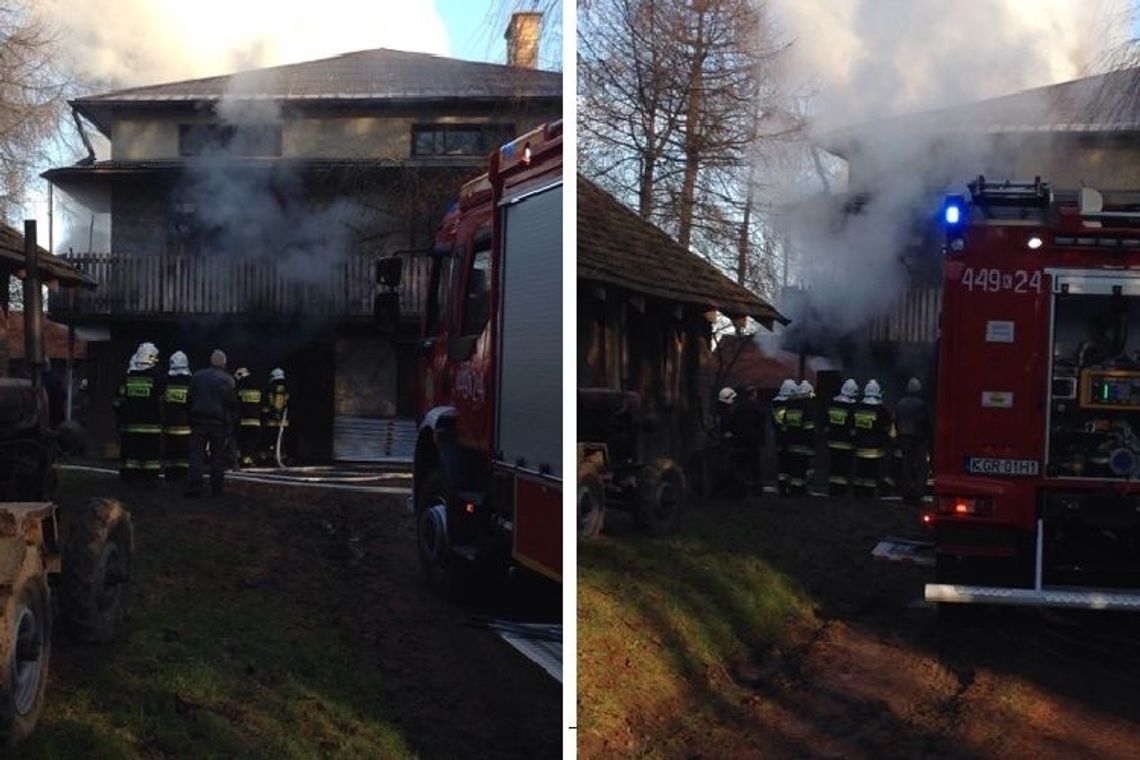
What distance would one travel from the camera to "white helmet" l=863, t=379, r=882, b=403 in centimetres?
266

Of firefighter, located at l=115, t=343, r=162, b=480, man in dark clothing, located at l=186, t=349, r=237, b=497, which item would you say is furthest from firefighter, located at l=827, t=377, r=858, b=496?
firefighter, located at l=115, t=343, r=162, b=480

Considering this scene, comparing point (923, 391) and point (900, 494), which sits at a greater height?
point (923, 391)

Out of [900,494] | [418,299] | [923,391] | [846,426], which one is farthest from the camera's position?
[900,494]

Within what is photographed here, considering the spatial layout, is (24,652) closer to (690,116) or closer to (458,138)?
(458,138)

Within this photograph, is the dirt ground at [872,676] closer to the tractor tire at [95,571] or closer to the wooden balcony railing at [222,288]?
the wooden balcony railing at [222,288]

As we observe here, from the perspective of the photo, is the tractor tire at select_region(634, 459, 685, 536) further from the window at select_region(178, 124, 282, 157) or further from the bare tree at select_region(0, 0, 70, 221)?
the bare tree at select_region(0, 0, 70, 221)

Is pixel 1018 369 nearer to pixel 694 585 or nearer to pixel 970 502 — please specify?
pixel 970 502

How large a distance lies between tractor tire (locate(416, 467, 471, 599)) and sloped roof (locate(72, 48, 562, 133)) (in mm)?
754

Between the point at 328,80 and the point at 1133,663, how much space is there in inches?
92.1

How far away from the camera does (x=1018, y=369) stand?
3812 millimetres

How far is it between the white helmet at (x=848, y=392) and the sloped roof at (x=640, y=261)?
1.37 ft

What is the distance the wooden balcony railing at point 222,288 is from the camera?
7.46ft

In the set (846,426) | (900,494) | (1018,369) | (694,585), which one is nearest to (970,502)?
(900,494)

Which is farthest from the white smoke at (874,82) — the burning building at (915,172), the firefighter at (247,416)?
the firefighter at (247,416)
